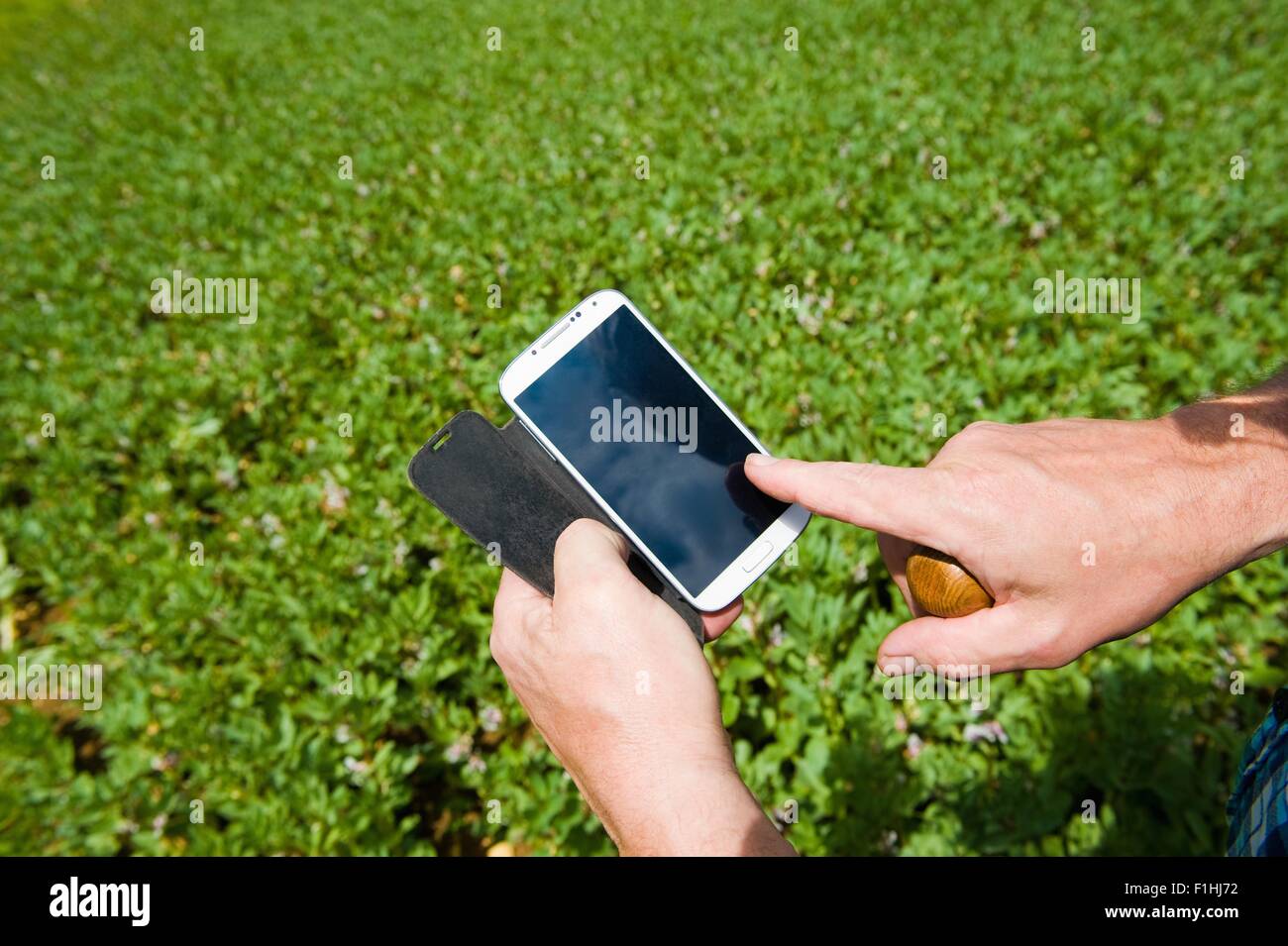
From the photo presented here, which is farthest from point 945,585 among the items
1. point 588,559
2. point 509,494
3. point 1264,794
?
point 509,494

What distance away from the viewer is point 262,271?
5531mm

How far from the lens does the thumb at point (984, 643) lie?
161 cm

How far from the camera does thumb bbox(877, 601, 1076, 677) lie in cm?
161

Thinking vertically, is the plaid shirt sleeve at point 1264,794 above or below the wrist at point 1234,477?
below

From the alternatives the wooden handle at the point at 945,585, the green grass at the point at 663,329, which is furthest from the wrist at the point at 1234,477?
the green grass at the point at 663,329

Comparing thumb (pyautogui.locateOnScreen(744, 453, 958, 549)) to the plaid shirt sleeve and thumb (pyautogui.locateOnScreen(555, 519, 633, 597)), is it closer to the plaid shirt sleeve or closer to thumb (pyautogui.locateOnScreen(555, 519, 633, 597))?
thumb (pyautogui.locateOnScreen(555, 519, 633, 597))

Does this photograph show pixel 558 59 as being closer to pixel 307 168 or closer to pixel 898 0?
pixel 307 168

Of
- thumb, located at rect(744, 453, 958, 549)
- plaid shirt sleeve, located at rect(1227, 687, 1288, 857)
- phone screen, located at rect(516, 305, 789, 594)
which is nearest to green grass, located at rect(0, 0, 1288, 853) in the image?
plaid shirt sleeve, located at rect(1227, 687, 1288, 857)

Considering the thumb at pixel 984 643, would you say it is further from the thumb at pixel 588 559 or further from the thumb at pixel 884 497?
the thumb at pixel 588 559

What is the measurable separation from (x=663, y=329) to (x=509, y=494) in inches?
99.9

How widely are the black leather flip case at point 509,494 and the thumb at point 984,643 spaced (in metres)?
0.60

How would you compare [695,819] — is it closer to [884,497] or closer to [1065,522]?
[884,497]

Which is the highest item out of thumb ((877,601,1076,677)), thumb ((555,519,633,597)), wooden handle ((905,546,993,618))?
thumb ((555,519,633,597))

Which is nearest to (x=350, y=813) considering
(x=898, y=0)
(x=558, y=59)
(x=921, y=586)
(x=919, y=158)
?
(x=921, y=586)
